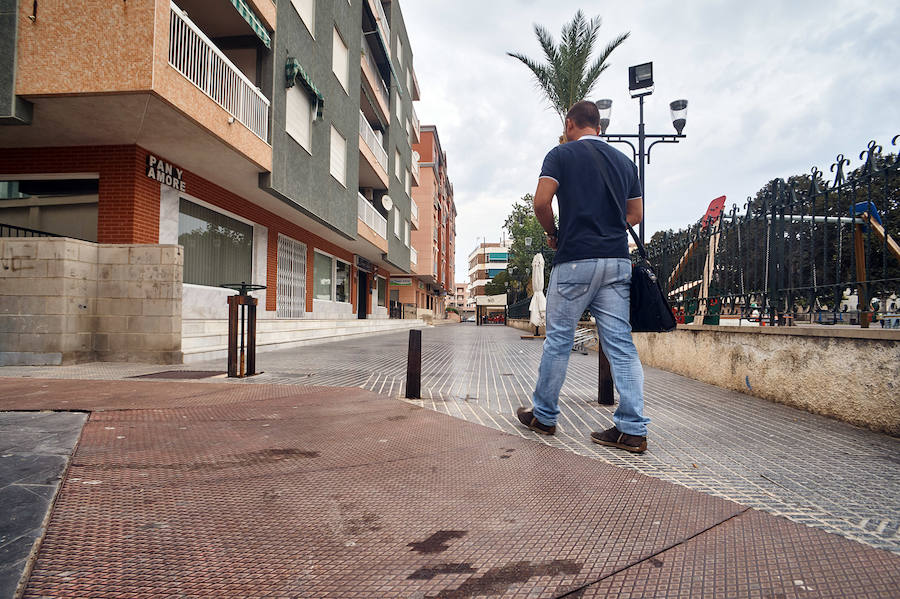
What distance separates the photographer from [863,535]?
1.65 meters

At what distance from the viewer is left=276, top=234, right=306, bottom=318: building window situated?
13859 mm

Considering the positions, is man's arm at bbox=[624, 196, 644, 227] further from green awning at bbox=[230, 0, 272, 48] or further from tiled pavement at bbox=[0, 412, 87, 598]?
green awning at bbox=[230, 0, 272, 48]

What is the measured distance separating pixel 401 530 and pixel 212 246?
10.5 m

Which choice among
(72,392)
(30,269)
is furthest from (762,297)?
(30,269)

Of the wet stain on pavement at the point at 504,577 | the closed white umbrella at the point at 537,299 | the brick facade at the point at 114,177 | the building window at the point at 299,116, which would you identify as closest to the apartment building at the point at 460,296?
the closed white umbrella at the point at 537,299

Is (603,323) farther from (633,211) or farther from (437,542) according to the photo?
(437,542)

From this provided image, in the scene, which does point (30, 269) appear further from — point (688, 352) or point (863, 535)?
point (688, 352)

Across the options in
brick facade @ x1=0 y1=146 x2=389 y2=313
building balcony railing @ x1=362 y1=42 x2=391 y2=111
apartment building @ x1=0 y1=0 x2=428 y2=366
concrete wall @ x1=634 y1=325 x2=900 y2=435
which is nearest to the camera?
concrete wall @ x1=634 y1=325 x2=900 y2=435

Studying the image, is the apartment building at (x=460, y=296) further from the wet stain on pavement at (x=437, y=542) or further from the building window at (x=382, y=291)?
the wet stain on pavement at (x=437, y=542)

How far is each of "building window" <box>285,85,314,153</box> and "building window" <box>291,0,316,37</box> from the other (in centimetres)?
181

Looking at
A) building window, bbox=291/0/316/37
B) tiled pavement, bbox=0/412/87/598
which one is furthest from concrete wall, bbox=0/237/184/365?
building window, bbox=291/0/316/37

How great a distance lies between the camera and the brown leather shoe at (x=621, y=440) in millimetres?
2607

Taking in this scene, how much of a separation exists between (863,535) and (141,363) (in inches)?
291

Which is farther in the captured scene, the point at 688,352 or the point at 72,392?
the point at 688,352
